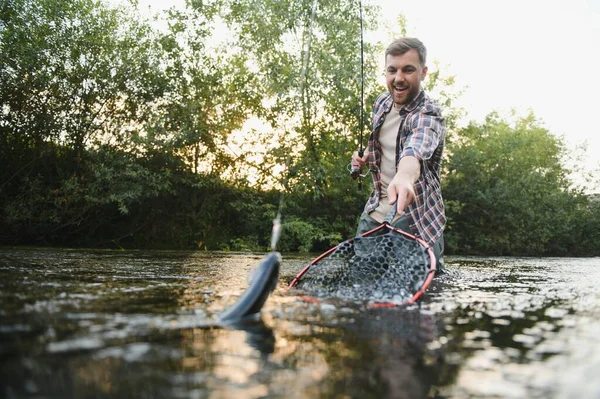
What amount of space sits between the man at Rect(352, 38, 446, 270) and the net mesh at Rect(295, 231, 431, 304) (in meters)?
0.60

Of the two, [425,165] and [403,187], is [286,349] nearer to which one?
[403,187]

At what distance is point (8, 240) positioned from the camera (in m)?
10.5

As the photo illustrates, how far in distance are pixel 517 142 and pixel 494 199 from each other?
15.7 feet

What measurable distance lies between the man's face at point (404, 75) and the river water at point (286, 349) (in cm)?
203

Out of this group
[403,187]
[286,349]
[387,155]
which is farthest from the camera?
[387,155]

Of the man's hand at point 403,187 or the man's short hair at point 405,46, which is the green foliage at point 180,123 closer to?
the man's short hair at point 405,46

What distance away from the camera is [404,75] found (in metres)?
4.04

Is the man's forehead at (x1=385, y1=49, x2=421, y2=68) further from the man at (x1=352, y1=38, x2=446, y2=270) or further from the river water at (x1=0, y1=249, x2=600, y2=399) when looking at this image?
the river water at (x1=0, y1=249, x2=600, y2=399)

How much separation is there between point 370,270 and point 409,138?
3.53 ft

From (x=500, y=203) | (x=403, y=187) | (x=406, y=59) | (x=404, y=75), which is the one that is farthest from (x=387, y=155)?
(x=500, y=203)

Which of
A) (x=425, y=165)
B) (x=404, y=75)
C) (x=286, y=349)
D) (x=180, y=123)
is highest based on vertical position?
(x=180, y=123)

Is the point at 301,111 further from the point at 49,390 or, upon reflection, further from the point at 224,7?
the point at 49,390

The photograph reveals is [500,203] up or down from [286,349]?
up

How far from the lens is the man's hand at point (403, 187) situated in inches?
113
